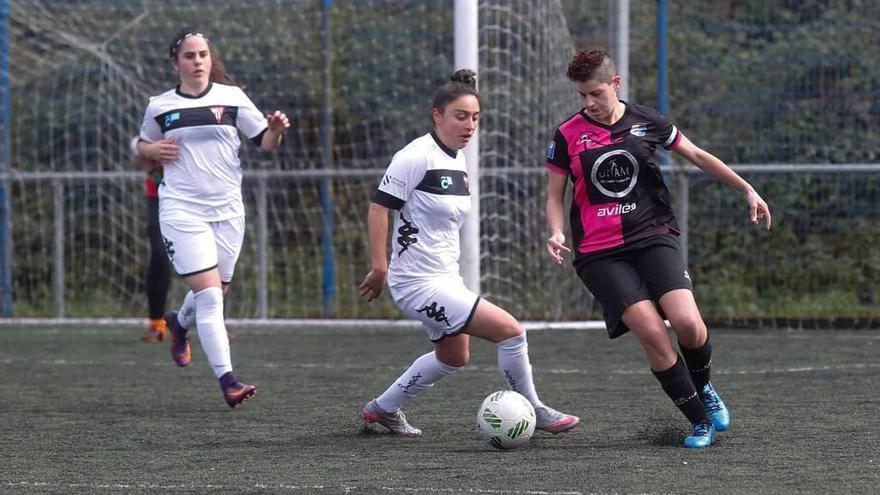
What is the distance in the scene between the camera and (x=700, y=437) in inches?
213

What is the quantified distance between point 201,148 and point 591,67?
92.5 inches

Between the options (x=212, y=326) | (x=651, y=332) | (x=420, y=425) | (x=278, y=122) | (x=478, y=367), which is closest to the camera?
(x=651, y=332)

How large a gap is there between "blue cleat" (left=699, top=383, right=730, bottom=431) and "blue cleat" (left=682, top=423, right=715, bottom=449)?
0.26 m

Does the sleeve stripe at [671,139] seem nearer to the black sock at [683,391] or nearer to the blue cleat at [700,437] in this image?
the black sock at [683,391]

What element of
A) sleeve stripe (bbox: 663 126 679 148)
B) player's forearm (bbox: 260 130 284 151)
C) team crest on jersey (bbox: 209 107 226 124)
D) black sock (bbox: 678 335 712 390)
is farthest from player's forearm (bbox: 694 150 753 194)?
team crest on jersey (bbox: 209 107 226 124)

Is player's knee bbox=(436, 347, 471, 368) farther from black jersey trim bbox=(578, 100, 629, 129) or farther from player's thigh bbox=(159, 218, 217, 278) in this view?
player's thigh bbox=(159, 218, 217, 278)

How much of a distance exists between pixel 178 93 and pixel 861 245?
630 cm

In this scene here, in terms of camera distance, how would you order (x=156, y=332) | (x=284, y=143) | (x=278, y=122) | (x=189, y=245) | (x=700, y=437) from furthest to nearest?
1. (x=284, y=143)
2. (x=156, y=332)
3. (x=278, y=122)
4. (x=189, y=245)
5. (x=700, y=437)

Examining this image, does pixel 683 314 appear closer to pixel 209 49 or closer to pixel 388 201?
pixel 388 201

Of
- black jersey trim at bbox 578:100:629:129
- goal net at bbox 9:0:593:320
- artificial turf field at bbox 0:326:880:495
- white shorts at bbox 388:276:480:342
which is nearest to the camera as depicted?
artificial turf field at bbox 0:326:880:495

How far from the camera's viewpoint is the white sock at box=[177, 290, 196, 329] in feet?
24.5

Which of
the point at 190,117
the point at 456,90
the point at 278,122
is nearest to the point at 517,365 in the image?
the point at 456,90

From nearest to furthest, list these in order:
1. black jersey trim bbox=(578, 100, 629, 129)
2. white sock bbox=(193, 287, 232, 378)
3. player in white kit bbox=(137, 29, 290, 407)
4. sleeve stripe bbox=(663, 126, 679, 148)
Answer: black jersey trim bbox=(578, 100, 629, 129)
sleeve stripe bbox=(663, 126, 679, 148)
white sock bbox=(193, 287, 232, 378)
player in white kit bbox=(137, 29, 290, 407)

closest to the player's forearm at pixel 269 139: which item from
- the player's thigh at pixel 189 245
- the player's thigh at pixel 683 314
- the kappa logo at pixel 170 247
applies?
the player's thigh at pixel 189 245
